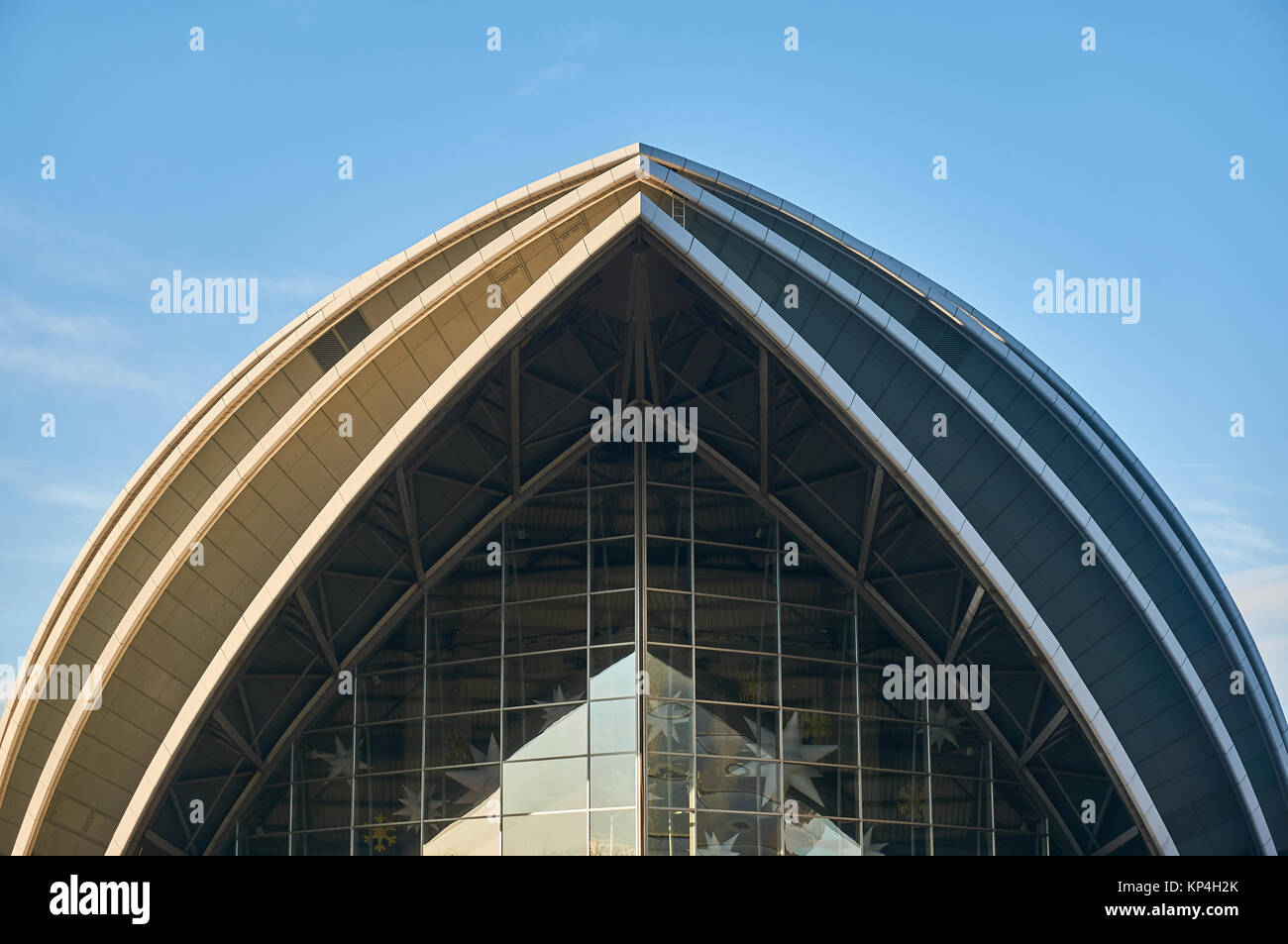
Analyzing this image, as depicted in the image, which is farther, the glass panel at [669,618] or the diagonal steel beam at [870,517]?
the glass panel at [669,618]

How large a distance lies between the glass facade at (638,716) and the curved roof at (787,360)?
83.1 inches

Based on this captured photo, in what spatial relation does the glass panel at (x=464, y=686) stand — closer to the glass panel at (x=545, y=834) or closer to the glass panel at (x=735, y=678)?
the glass panel at (x=545, y=834)

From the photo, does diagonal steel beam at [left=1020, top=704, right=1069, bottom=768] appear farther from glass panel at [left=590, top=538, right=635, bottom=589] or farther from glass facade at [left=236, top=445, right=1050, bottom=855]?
glass panel at [left=590, top=538, right=635, bottom=589]

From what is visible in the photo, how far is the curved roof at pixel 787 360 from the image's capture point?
2500 centimetres

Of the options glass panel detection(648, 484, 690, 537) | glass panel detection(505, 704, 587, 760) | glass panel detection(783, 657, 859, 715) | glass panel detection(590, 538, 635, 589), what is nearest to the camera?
glass panel detection(505, 704, 587, 760)

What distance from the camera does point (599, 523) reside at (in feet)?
97.6

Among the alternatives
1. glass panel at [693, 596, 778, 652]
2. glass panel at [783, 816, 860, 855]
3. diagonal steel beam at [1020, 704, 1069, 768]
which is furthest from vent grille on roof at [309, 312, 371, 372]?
diagonal steel beam at [1020, 704, 1069, 768]

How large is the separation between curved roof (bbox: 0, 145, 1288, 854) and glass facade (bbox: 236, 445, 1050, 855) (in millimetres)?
2112

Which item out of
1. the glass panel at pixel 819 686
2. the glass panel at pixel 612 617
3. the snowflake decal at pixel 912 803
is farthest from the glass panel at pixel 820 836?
the glass panel at pixel 612 617

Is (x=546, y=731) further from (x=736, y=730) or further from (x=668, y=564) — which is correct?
(x=668, y=564)

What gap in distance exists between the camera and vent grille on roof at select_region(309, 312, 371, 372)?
2838 centimetres

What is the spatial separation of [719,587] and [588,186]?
9351 millimetres
